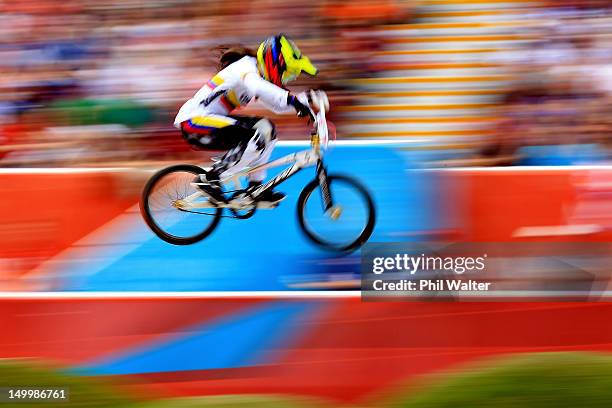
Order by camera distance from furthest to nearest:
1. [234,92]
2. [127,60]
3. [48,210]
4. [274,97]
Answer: [127,60]
[48,210]
[234,92]
[274,97]

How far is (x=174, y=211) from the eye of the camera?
5758 millimetres

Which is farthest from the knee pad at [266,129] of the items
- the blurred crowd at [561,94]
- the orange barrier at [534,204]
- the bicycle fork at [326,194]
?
the blurred crowd at [561,94]

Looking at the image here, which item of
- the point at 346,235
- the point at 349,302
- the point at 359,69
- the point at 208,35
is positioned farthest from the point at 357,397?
the point at 208,35

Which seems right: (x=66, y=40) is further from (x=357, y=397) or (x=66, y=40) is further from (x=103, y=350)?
(x=357, y=397)

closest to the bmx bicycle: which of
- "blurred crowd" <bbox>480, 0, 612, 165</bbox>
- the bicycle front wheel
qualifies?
the bicycle front wheel

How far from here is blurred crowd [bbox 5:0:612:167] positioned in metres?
5.72

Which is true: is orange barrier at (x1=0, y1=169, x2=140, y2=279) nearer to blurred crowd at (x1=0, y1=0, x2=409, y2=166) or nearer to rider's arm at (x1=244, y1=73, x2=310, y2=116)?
blurred crowd at (x1=0, y1=0, x2=409, y2=166)

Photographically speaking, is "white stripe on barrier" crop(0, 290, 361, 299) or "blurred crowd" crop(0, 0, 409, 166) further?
"blurred crowd" crop(0, 0, 409, 166)

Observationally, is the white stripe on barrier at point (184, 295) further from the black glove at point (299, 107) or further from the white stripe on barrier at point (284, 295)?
the black glove at point (299, 107)

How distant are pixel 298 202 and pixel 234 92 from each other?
70cm

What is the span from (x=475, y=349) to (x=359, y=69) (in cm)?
171

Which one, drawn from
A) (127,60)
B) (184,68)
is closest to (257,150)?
(184,68)

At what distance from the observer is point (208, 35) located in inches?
235

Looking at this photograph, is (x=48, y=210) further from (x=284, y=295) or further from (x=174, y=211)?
(x=284, y=295)
